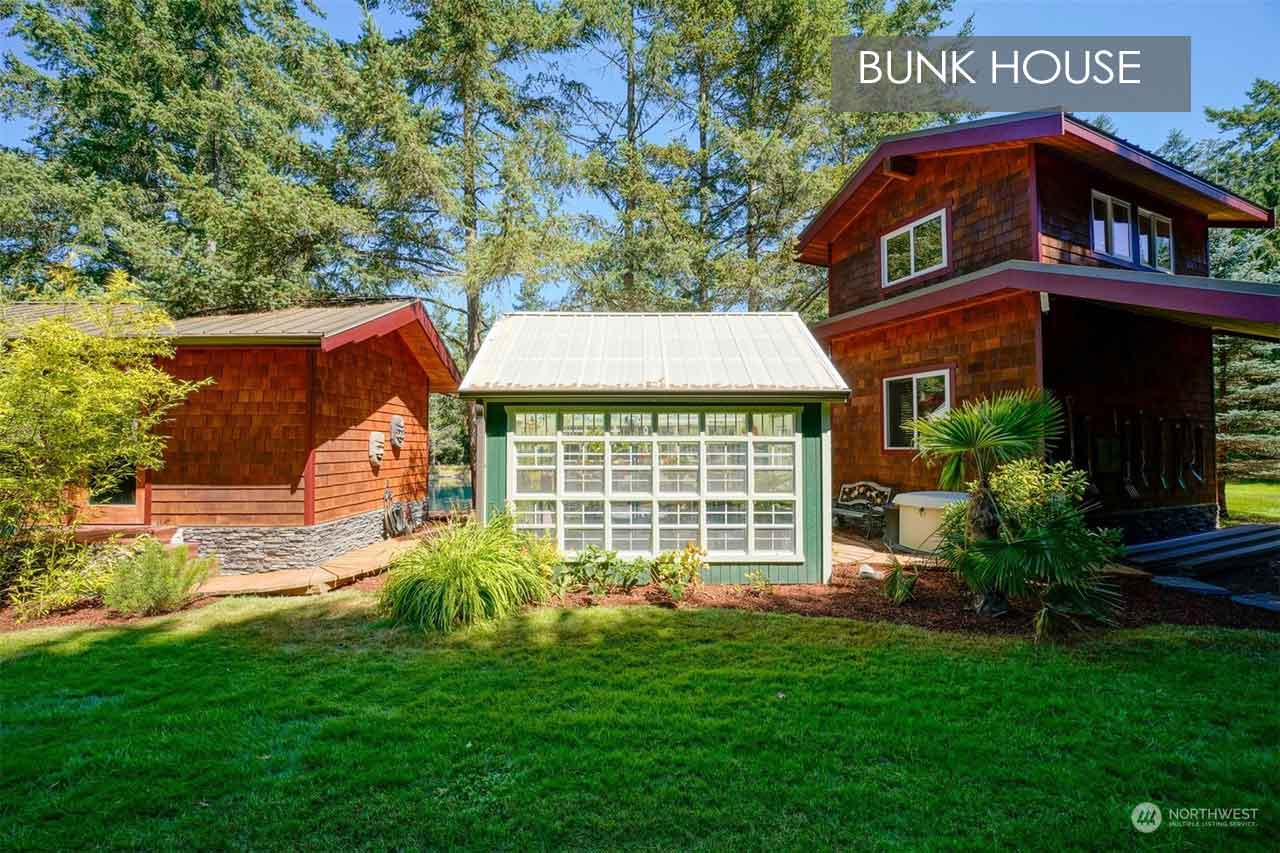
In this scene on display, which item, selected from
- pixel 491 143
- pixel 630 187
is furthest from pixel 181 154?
pixel 630 187

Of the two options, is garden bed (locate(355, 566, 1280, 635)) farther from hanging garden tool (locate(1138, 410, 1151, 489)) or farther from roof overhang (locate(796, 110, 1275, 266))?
roof overhang (locate(796, 110, 1275, 266))

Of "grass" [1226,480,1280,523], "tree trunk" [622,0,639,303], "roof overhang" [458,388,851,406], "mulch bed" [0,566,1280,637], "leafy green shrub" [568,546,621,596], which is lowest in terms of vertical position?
"mulch bed" [0,566,1280,637]

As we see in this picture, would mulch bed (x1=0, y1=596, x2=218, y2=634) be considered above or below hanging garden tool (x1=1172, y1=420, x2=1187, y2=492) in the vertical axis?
below

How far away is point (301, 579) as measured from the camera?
22.9 feet

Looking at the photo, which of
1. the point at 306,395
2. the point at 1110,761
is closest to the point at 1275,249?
the point at 1110,761

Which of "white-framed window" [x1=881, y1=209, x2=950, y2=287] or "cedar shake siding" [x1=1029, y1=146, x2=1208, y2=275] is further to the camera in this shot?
"white-framed window" [x1=881, y1=209, x2=950, y2=287]

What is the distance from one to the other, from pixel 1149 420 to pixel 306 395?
1214 centimetres

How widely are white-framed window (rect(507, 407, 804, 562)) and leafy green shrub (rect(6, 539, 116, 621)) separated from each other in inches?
179

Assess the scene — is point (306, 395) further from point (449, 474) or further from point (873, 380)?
point (449, 474)

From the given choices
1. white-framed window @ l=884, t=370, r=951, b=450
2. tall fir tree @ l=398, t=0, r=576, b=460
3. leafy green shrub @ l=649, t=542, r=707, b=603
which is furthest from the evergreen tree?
white-framed window @ l=884, t=370, r=951, b=450

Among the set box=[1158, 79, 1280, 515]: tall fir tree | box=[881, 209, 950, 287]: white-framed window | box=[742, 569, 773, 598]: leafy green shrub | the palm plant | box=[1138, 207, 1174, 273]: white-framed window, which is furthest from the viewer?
box=[1158, 79, 1280, 515]: tall fir tree

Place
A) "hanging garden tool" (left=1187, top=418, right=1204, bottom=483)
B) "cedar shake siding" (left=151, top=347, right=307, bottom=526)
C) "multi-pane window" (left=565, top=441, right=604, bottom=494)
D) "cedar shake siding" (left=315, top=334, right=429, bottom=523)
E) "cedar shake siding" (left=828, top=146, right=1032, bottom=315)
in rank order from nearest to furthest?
"multi-pane window" (left=565, top=441, right=604, bottom=494)
"cedar shake siding" (left=151, top=347, right=307, bottom=526)
"cedar shake siding" (left=315, top=334, right=429, bottom=523)
"cedar shake siding" (left=828, top=146, right=1032, bottom=315)
"hanging garden tool" (left=1187, top=418, right=1204, bottom=483)

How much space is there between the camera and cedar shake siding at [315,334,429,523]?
801 cm

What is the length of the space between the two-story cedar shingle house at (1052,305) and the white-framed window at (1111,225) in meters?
0.03
